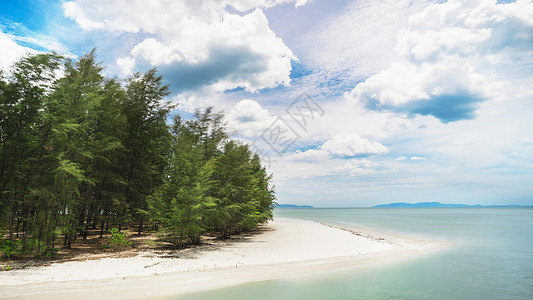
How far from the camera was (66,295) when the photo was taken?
875cm

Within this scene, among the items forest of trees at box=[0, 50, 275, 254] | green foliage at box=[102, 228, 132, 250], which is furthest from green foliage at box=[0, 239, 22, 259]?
green foliage at box=[102, 228, 132, 250]

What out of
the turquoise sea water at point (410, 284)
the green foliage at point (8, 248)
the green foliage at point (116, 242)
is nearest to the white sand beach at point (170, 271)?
the turquoise sea water at point (410, 284)

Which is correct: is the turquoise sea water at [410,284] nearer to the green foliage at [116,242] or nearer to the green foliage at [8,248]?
the green foliage at [116,242]

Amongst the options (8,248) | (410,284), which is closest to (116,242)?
(8,248)

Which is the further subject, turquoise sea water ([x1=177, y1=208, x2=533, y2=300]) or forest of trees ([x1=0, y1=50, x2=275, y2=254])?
forest of trees ([x1=0, y1=50, x2=275, y2=254])

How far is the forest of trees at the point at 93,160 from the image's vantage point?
13.8 metres

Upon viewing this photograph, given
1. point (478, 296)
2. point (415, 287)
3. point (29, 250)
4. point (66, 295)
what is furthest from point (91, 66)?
point (478, 296)

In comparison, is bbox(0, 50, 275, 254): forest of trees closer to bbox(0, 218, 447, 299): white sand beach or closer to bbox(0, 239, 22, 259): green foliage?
bbox(0, 239, 22, 259): green foliage

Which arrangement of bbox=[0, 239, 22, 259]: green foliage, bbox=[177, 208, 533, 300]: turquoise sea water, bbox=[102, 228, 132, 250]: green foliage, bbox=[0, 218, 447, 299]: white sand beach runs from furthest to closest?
bbox=[102, 228, 132, 250]: green foliage, bbox=[0, 239, 22, 259]: green foliage, bbox=[177, 208, 533, 300]: turquoise sea water, bbox=[0, 218, 447, 299]: white sand beach

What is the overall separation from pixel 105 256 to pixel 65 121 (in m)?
7.59

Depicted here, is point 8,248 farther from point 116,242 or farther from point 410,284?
point 410,284

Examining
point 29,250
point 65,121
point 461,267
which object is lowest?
point 461,267

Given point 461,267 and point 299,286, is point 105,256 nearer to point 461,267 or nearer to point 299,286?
point 299,286

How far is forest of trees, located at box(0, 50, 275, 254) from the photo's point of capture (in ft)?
45.2
